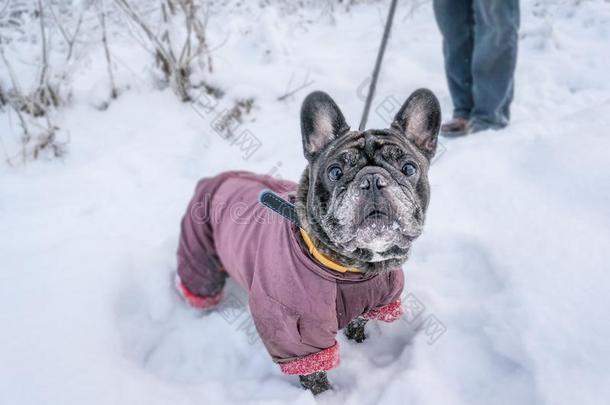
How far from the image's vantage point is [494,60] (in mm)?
2840

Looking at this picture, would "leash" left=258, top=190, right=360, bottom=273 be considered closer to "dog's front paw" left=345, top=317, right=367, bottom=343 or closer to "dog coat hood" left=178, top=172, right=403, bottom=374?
"dog coat hood" left=178, top=172, right=403, bottom=374

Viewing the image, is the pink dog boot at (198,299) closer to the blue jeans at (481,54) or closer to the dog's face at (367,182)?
the dog's face at (367,182)

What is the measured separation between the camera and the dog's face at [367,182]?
1.35 metres

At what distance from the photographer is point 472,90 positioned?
3.13 metres

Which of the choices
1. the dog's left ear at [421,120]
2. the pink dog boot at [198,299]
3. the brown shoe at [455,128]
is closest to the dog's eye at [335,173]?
the dog's left ear at [421,120]

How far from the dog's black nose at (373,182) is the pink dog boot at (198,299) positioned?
1130mm

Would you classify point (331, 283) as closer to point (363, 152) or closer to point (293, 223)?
point (293, 223)

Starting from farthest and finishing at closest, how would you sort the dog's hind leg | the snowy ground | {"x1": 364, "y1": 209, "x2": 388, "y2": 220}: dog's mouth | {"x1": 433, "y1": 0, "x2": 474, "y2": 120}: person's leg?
{"x1": 433, "y1": 0, "x2": 474, "y2": 120}: person's leg
the dog's hind leg
the snowy ground
{"x1": 364, "y1": 209, "x2": 388, "y2": 220}: dog's mouth

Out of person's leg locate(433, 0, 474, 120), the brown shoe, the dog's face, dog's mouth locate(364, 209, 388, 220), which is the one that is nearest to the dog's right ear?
the dog's face

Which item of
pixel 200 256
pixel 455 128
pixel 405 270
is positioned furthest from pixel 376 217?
pixel 455 128

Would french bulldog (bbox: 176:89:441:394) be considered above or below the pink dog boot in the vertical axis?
above

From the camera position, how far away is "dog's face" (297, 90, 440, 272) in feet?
4.43

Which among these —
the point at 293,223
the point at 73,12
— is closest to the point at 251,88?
the point at 73,12

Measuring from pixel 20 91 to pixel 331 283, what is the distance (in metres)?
3.23
